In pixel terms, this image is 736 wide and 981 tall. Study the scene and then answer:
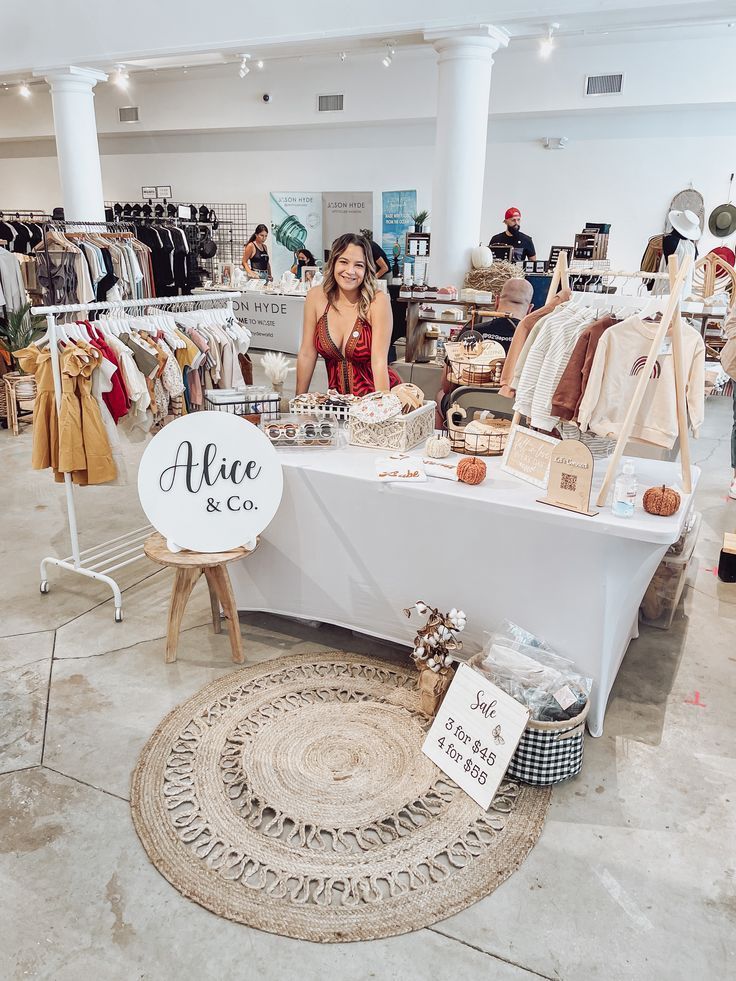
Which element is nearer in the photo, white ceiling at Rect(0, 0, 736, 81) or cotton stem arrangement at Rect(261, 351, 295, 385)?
cotton stem arrangement at Rect(261, 351, 295, 385)

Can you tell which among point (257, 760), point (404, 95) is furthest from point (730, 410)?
point (257, 760)

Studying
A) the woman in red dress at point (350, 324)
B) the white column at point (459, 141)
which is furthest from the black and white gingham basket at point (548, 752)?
the white column at point (459, 141)

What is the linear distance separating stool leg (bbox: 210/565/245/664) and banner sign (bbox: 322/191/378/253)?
9866mm

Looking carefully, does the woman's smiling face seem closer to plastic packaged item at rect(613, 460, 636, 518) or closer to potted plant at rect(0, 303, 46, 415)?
plastic packaged item at rect(613, 460, 636, 518)

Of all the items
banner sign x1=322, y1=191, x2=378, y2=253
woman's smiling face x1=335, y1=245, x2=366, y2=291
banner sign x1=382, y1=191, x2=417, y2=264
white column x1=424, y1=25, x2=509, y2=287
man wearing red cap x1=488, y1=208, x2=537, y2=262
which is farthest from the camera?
banner sign x1=322, y1=191, x2=378, y2=253

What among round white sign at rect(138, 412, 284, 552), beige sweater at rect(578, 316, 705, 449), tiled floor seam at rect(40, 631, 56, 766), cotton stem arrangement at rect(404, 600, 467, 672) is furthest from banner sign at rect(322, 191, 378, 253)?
cotton stem arrangement at rect(404, 600, 467, 672)

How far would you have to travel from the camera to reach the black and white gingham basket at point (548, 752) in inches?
88.2

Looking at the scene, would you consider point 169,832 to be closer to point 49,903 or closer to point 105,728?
point 49,903

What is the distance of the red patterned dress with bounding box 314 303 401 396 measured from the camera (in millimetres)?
3512

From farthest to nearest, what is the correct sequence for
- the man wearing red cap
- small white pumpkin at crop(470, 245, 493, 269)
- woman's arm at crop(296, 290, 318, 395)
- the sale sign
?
the man wearing red cap → small white pumpkin at crop(470, 245, 493, 269) → woman's arm at crop(296, 290, 318, 395) → the sale sign

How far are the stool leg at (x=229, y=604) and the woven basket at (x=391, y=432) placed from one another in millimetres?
737

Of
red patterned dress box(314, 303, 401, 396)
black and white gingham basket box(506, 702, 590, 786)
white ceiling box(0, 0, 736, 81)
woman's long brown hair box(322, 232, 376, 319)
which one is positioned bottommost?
black and white gingham basket box(506, 702, 590, 786)

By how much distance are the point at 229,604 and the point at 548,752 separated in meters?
1.32

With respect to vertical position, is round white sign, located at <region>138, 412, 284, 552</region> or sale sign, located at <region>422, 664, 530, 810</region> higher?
round white sign, located at <region>138, 412, 284, 552</region>
